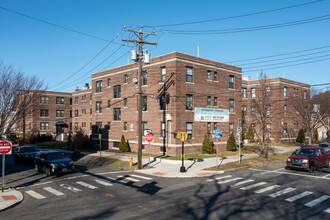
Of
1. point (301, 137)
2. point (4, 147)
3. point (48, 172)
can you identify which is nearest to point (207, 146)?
point (48, 172)

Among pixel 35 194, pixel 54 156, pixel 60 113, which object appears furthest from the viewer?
pixel 60 113

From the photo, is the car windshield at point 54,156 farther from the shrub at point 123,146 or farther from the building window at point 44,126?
the building window at point 44,126

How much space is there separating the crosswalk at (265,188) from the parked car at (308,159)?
502cm

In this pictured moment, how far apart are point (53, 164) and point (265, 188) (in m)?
14.4

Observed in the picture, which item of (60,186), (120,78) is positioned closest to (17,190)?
(60,186)

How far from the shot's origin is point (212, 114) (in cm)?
3203

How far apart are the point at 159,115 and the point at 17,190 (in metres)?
17.3

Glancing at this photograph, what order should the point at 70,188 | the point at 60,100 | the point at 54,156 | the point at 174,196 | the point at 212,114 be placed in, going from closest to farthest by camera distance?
the point at 174,196
the point at 70,188
the point at 54,156
the point at 212,114
the point at 60,100

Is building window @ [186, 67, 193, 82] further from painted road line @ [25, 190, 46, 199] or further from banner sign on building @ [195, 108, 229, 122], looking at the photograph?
painted road line @ [25, 190, 46, 199]

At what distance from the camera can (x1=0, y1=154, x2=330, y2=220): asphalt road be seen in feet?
33.9

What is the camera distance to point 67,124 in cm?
6444

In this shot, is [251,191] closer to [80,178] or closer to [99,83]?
[80,178]

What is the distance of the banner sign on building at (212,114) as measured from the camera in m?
30.6

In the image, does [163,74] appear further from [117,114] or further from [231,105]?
[231,105]
